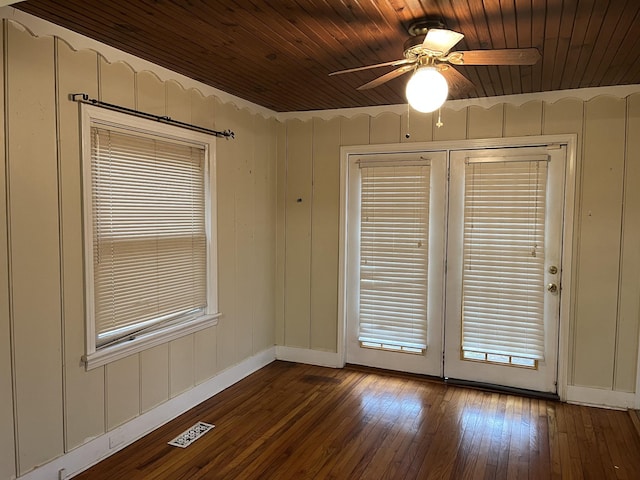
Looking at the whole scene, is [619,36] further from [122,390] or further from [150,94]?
[122,390]

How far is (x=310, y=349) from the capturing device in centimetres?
454

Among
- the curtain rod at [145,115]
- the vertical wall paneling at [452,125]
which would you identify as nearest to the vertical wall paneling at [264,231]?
the curtain rod at [145,115]

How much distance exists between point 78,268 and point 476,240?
2.94m

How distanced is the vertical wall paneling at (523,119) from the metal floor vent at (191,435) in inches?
124

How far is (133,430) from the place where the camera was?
9.77 ft

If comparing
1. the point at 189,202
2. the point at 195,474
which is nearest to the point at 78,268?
the point at 189,202

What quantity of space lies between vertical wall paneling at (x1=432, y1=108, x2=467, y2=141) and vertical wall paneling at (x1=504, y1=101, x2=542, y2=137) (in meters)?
0.32

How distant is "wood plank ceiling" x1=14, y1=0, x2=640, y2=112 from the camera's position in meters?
2.17

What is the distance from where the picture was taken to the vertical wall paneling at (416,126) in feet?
13.1

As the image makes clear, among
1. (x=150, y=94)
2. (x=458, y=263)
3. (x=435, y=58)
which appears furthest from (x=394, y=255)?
(x=150, y=94)

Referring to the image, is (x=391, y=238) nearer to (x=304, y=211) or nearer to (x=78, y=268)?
(x=304, y=211)

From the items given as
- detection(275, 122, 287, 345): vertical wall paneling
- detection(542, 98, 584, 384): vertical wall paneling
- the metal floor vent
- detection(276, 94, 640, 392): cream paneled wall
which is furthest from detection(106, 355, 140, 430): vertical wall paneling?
detection(542, 98, 584, 384): vertical wall paneling

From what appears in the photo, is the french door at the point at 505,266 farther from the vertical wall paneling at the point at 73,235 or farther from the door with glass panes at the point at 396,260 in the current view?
the vertical wall paneling at the point at 73,235

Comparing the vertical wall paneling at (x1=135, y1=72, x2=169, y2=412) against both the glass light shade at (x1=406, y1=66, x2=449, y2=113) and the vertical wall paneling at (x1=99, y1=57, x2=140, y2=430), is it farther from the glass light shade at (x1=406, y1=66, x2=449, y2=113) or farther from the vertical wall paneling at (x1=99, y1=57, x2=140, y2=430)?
the glass light shade at (x1=406, y1=66, x2=449, y2=113)
